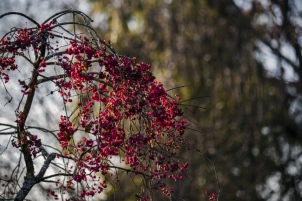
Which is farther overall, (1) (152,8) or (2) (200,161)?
(1) (152,8)

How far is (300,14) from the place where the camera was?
287 inches

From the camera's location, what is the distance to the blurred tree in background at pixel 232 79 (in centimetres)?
679

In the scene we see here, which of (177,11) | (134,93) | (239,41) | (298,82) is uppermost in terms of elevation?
(177,11)

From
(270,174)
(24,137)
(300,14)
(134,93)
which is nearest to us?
(134,93)

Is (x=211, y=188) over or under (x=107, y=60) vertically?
over

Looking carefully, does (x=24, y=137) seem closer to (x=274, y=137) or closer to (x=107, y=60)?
(x=107, y=60)

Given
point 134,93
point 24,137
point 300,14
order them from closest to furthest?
point 134,93
point 24,137
point 300,14

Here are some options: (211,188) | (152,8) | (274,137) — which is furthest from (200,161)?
(152,8)

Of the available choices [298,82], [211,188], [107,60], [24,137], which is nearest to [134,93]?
[107,60]

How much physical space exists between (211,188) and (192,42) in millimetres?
1487

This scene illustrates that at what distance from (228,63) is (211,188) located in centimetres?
126

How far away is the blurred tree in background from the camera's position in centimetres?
679

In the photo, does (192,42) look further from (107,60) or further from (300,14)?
(107,60)

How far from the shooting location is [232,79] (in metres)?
7.05
